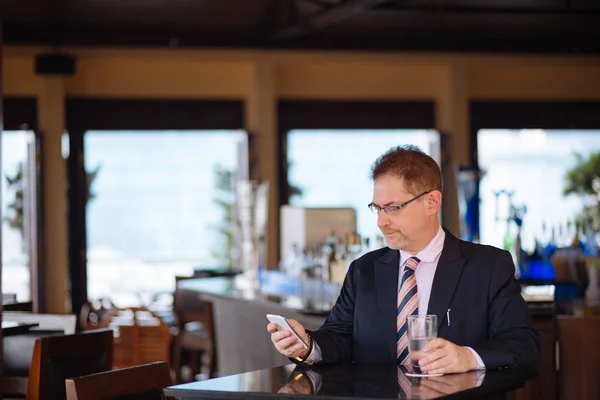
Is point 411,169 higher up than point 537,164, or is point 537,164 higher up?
point 537,164

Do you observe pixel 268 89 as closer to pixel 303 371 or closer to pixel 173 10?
pixel 173 10

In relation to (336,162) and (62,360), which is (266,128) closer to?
(336,162)

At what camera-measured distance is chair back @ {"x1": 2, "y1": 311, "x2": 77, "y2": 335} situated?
4520mm

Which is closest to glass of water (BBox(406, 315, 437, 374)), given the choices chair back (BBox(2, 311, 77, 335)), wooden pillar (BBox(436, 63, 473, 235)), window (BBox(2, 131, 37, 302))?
chair back (BBox(2, 311, 77, 335))

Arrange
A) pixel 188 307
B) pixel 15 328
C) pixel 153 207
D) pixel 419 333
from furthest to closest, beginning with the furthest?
pixel 153 207, pixel 188 307, pixel 15 328, pixel 419 333

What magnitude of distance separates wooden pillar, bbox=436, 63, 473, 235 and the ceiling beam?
1.90 metres

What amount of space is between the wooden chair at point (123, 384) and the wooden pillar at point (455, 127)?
7989mm

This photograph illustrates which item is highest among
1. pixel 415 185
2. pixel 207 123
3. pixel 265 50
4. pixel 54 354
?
pixel 265 50

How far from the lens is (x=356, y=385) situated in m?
2.49

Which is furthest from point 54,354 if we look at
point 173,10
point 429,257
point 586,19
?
point 586,19

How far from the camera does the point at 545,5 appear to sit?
9.81 m

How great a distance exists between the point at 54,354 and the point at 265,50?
276 inches

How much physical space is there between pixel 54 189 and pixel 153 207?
1.13m

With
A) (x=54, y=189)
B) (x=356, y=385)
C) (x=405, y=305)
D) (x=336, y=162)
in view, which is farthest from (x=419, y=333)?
(x=336, y=162)
